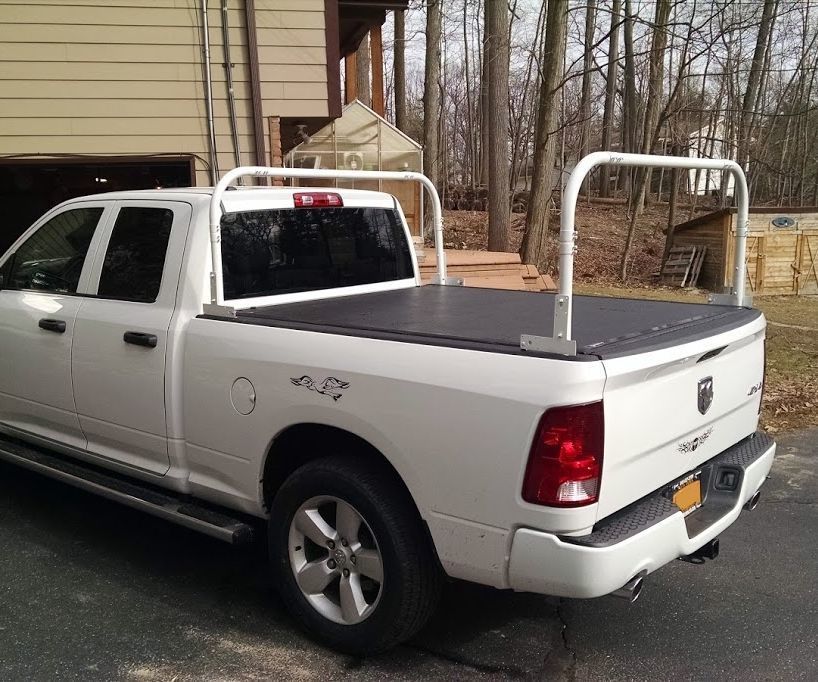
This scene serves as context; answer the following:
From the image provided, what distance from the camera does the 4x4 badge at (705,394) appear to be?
9.68 feet

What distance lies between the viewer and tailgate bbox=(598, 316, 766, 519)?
2525mm

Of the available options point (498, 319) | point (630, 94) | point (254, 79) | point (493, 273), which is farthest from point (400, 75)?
point (498, 319)

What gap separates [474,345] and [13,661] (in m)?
2.27

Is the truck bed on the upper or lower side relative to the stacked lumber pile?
upper

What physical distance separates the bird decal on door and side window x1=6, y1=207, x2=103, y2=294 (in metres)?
1.89

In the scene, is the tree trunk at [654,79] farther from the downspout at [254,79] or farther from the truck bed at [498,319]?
the truck bed at [498,319]

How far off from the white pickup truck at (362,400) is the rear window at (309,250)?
1 centimetres

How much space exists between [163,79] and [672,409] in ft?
27.2

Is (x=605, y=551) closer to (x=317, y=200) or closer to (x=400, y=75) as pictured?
(x=317, y=200)

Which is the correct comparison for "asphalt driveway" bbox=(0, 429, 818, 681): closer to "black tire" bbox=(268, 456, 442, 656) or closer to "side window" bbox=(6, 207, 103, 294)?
"black tire" bbox=(268, 456, 442, 656)

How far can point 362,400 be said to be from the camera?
2836 mm

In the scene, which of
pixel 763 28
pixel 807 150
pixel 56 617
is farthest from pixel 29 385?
pixel 807 150

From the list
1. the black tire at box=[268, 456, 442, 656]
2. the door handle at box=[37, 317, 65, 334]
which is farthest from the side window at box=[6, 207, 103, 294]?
the black tire at box=[268, 456, 442, 656]

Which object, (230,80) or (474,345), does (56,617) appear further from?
(230,80)
